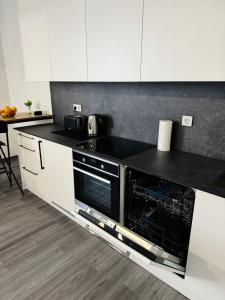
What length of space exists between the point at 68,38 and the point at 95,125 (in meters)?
0.87

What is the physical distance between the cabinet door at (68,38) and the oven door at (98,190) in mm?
901

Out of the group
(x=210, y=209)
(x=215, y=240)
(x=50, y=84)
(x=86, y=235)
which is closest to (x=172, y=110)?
(x=210, y=209)

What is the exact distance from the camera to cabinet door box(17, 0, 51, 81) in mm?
2156

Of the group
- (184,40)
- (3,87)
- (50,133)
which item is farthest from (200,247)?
(3,87)

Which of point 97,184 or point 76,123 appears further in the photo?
point 76,123

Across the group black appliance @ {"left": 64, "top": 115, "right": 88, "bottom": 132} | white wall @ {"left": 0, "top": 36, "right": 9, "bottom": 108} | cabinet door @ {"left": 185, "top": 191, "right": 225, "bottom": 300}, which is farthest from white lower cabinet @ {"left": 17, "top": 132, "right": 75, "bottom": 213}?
white wall @ {"left": 0, "top": 36, "right": 9, "bottom": 108}

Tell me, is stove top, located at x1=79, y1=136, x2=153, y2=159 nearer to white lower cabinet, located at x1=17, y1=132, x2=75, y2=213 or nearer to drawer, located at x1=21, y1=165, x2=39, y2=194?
white lower cabinet, located at x1=17, y1=132, x2=75, y2=213

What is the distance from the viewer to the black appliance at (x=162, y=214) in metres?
1.30

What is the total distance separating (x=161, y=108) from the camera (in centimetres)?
182

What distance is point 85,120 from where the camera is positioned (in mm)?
2375

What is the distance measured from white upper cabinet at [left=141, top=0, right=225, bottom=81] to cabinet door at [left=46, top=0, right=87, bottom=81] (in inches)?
26.4

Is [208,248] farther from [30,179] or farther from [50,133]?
[30,179]

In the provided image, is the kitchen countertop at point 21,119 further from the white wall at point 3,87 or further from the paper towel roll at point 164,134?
the paper towel roll at point 164,134

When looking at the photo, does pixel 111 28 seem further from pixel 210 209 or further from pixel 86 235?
pixel 86 235
